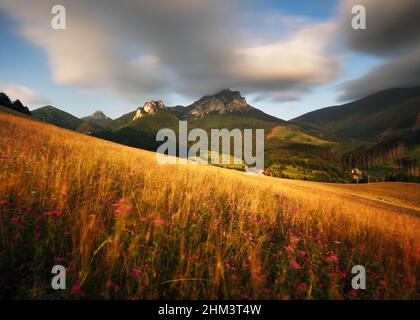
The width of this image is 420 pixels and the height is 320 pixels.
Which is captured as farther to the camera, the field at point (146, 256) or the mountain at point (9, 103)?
the mountain at point (9, 103)

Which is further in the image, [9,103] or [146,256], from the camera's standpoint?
[9,103]

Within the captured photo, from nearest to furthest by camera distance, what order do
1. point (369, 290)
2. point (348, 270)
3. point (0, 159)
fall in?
point (369, 290), point (348, 270), point (0, 159)

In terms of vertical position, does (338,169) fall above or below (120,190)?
above

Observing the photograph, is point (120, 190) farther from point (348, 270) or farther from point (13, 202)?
point (348, 270)

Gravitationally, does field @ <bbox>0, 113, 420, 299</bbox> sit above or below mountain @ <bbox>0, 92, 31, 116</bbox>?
below

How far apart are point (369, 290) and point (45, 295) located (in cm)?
435

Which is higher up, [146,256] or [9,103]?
[9,103]

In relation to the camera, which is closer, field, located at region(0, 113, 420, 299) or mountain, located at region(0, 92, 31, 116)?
field, located at region(0, 113, 420, 299)

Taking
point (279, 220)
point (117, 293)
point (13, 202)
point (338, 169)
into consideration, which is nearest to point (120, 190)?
point (13, 202)

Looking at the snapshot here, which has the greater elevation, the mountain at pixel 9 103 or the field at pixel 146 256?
the mountain at pixel 9 103

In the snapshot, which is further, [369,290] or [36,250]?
[369,290]

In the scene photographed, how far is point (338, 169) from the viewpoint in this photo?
6983 inches

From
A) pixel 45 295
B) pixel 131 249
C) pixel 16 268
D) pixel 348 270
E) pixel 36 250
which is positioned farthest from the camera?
pixel 348 270
